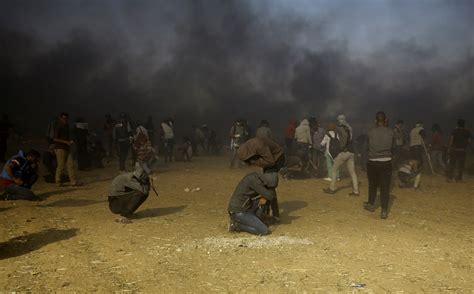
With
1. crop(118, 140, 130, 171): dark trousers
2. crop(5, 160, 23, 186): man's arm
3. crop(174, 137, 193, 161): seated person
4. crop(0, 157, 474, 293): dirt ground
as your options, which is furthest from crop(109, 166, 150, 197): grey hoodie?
crop(174, 137, 193, 161): seated person

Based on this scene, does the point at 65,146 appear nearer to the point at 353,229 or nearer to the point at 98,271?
the point at 98,271

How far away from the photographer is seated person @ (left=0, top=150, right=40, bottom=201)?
8.83 m

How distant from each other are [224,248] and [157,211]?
9.85 ft

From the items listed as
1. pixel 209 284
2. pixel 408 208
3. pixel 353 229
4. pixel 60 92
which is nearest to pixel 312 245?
pixel 353 229

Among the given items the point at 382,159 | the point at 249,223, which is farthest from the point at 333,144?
the point at 249,223

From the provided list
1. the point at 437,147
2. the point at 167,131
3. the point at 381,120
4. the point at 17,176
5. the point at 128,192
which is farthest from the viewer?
the point at 437,147

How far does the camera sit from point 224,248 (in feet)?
19.5

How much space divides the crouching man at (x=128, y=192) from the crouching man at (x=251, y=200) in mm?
1792

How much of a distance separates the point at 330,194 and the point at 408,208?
83.1 inches

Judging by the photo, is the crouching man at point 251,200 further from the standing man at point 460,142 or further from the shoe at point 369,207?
the standing man at point 460,142

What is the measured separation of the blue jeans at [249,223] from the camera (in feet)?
21.8

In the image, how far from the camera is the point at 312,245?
6.11 metres

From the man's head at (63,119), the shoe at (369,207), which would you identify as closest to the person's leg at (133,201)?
the man's head at (63,119)

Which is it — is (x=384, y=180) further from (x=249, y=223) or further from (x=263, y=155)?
(x=249, y=223)
